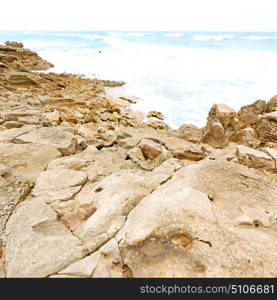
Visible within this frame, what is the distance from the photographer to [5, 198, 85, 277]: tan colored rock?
2932 mm

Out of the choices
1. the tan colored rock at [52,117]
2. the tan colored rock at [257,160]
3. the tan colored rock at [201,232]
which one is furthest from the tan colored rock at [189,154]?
the tan colored rock at [52,117]

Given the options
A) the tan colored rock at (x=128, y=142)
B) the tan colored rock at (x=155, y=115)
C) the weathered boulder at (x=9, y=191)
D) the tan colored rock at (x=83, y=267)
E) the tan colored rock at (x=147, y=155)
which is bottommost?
the tan colored rock at (x=155, y=115)

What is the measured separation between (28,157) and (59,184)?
4.15ft

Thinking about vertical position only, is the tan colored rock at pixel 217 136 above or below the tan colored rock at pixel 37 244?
below

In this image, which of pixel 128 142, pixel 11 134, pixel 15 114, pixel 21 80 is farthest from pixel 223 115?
pixel 21 80

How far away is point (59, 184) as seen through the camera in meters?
4.63

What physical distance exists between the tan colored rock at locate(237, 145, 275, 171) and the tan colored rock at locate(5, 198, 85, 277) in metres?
3.75

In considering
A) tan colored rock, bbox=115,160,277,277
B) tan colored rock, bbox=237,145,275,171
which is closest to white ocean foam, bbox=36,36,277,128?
tan colored rock, bbox=237,145,275,171

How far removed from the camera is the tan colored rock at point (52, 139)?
6059 millimetres

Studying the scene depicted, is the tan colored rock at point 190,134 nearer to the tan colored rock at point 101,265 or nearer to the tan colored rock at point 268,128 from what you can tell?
the tan colored rock at point 268,128

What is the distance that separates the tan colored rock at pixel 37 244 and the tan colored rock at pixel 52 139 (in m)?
2.24

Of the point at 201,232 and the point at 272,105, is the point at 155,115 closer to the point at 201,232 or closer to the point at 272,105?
the point at 272,105
